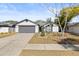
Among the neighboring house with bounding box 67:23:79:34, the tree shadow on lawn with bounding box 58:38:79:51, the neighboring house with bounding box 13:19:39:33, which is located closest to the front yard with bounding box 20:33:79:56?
the tree shadow on lawn with bounding box 58:38:79:51

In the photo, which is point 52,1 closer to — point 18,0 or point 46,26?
point 18,0

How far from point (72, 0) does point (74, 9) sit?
545cm

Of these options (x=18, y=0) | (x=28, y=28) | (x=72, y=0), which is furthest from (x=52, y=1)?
(x=28, y=28)

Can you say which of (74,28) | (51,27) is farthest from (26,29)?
(74,28)

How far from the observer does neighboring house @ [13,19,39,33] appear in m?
25.3

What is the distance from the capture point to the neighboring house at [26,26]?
83.1 feet

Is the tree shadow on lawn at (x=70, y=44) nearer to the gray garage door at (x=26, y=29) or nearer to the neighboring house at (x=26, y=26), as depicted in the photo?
the neighboring house at (x=26, y=26)

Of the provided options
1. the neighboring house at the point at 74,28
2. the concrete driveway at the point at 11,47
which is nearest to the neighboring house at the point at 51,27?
the neighboring house at the point at 74,28

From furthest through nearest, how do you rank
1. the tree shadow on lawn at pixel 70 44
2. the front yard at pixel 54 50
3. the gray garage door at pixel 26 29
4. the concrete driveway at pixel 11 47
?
the gray garage door at pixel 26 29, the tree shadow on lawn at pixel 70 44, the concrete driveway at pixel 11 47, the front yard at pixel 54 50

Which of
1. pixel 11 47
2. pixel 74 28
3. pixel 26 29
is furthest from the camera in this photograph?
pixel 26 29

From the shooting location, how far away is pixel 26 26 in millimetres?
26734

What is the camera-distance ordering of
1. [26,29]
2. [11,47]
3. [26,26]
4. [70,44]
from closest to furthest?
[11,47] < [70,44] < [26,29] < [26,26]

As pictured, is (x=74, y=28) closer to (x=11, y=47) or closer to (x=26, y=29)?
(x=26, y=29)

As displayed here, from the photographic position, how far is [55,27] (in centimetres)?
2391
